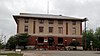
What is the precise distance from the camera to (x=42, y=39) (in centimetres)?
8312

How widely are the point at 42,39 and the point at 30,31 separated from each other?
15.7 ft

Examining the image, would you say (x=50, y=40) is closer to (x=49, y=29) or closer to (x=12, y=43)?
(x=49, y=29)

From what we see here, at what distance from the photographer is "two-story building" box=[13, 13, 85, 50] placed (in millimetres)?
82250

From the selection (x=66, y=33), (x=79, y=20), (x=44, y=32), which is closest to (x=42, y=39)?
(x=44, y=32)

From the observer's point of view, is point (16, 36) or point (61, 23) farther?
point (61, 23)

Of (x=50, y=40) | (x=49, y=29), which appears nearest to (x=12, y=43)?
(x=50, y=40)

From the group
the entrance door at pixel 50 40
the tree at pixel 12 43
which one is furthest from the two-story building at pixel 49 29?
the tree at pixel 12 43

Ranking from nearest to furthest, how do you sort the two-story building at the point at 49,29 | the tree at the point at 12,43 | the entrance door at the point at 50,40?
1. the tree at the point at 12,43
2. the two-story building at the point at 49,29
3. the entrance door at the point at 50,40

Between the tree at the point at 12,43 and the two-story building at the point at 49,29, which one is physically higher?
the two-story building at the point at 49,29

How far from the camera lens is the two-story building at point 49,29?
3238 inches

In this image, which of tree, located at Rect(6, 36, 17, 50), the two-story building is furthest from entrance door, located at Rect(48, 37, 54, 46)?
tree, located at Rect(6, 36, 17, 50)

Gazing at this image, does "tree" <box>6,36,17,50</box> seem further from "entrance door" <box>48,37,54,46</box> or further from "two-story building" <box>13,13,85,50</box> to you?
"entrance door" <box>48,37,54,46</box>

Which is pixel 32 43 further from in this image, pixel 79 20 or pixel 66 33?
pixel 79 20

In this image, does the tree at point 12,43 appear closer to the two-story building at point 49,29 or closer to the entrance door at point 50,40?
the two-story building at point 49,29
